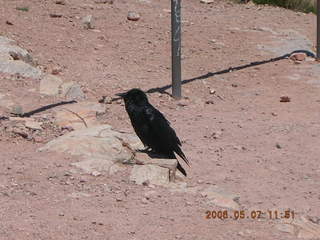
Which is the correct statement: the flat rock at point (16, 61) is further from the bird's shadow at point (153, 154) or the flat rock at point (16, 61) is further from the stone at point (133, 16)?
the stone at point (133, 16)

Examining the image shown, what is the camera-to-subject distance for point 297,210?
5.40 meters

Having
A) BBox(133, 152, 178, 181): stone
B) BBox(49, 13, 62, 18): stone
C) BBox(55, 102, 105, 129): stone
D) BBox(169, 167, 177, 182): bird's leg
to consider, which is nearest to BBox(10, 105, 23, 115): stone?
BBox(55, 102, 105, 129): stone

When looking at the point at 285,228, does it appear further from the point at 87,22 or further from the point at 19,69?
the point at 87,22

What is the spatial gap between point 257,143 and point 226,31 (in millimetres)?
4276

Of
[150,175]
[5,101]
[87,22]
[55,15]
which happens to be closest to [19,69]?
[5,101]

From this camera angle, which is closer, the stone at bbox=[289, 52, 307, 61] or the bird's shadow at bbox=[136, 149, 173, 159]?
the bird's shadow at bbox=[136, 149, 173, 159]

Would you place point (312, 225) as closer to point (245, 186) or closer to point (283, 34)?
point (245, 186)

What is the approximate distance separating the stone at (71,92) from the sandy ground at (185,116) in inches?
5.1

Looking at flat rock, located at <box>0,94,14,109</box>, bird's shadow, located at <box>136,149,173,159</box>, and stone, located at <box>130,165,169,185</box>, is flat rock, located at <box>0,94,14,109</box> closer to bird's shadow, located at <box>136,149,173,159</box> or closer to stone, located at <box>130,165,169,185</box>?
bird's shadow, located at <box>136,149,173,159</box>

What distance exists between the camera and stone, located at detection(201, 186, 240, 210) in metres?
5.36

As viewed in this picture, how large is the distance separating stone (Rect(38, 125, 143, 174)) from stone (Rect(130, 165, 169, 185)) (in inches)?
8.2

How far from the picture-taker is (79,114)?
7367 mm

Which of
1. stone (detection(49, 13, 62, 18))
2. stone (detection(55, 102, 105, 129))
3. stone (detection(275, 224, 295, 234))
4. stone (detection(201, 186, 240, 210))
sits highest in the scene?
stone (detection(49, 13, 62, 18))

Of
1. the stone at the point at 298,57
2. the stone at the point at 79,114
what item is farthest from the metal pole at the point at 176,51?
the stone at the point at 298,57
